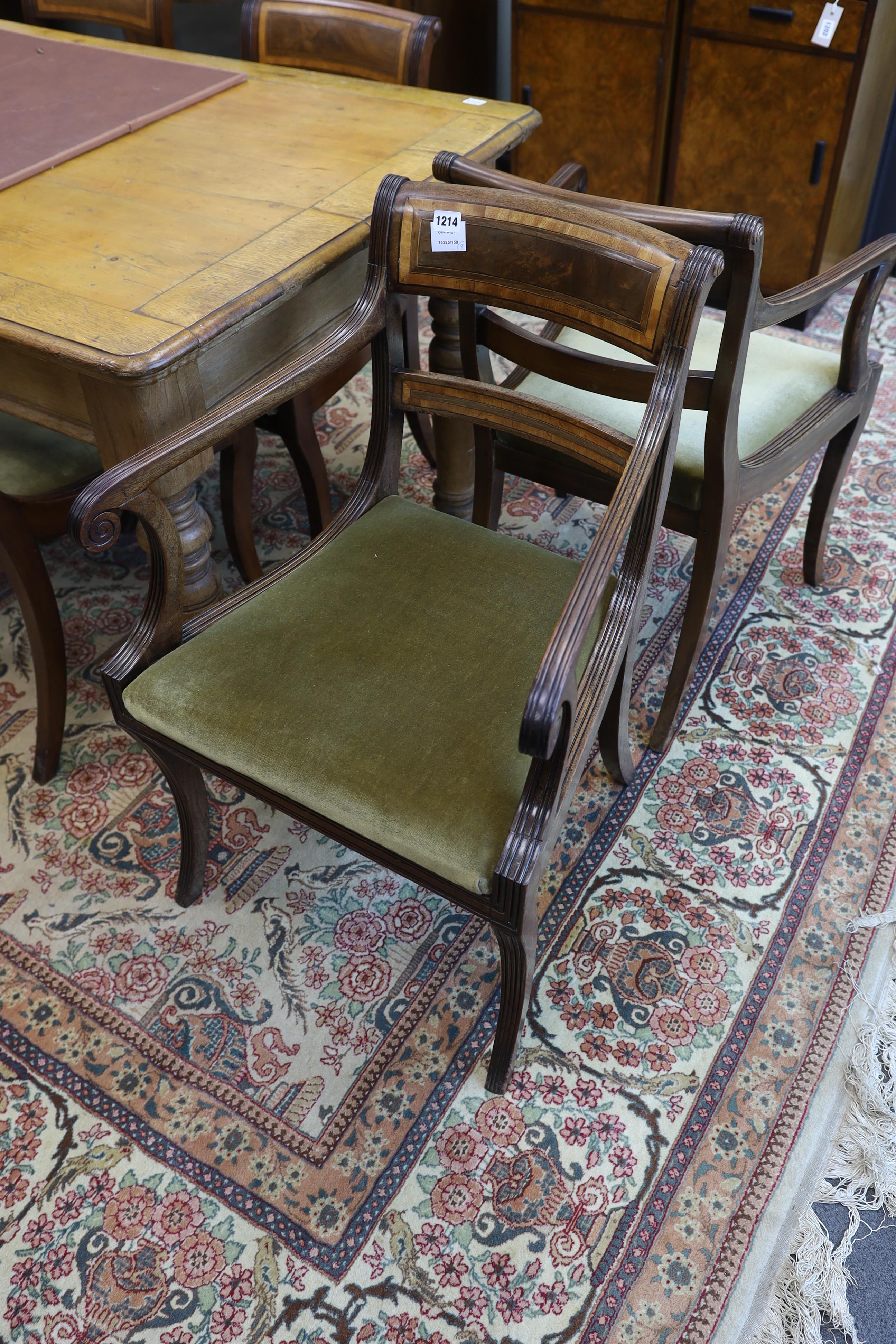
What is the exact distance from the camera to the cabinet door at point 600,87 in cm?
260

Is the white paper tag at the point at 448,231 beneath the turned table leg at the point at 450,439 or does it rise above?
above

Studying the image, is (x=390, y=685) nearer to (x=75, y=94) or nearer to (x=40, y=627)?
(x=40, y=627)

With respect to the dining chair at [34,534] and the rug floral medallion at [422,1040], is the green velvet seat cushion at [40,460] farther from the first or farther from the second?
the rug floral medallion at [422,1040]

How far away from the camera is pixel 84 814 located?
64.7 inches

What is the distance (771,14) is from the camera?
2.37m

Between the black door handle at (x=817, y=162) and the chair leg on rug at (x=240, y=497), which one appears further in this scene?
the black door handle at (x=817, y=162)

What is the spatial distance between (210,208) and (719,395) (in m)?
0.77

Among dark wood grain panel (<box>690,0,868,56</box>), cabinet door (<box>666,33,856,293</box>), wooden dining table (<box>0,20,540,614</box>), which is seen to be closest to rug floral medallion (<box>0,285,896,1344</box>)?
wooden dining table (<box>0,20,540,614</box>)

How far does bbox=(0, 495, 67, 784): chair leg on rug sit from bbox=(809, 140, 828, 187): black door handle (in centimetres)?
210

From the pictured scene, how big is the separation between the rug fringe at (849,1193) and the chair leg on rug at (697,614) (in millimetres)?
519

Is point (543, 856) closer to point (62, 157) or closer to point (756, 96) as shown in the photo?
point (62, 157)

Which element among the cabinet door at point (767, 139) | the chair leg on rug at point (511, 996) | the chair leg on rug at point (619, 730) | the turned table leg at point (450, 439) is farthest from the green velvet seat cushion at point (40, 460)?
the cabinet door at point (767, 139)

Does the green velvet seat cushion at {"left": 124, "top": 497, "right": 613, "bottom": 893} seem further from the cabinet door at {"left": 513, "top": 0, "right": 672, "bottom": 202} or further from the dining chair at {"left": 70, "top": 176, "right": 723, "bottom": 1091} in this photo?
the cabinet door at {"left": 513, "top": 0, "right": 672, "bottom": 202}

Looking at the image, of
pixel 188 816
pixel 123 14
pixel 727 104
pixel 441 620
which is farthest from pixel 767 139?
pixel 188 816
